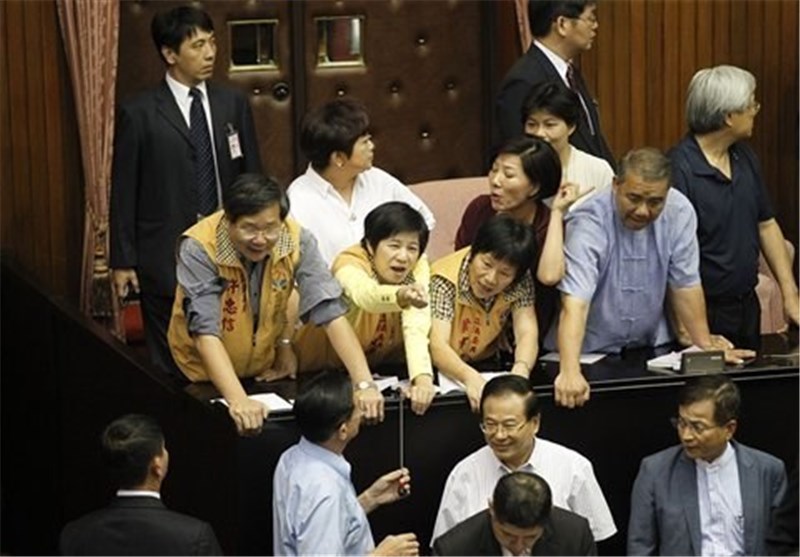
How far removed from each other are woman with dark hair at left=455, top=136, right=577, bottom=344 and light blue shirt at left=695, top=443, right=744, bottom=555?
734 mm

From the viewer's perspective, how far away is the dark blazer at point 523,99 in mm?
7031

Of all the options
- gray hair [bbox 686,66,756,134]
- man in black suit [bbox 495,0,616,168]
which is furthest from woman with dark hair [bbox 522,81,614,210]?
gray hair [bbox 686,66,756,134]

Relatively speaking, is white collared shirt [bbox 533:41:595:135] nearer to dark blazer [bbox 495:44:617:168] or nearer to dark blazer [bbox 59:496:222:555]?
dark blazer [bbox 495:44:617:168]

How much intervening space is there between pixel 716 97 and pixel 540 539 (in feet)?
5.82

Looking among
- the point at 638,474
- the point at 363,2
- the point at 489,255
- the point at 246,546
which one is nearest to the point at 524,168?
the point at 489,255

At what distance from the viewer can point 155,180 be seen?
Result: 703cm

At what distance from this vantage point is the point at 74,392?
6.84m

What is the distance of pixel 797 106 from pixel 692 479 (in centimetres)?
287

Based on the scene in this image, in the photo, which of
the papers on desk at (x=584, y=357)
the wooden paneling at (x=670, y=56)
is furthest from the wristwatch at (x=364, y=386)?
the wooden paneling at (x=670, y=56)

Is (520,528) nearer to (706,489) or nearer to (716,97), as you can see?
(706,489)

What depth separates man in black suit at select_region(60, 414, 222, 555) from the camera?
5320mm

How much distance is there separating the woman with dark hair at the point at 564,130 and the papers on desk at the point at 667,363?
504 mm

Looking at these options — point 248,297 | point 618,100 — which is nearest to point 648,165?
point 248,297

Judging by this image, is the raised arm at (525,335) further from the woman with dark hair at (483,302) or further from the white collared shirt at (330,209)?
the white collared shirt at (330,209)
